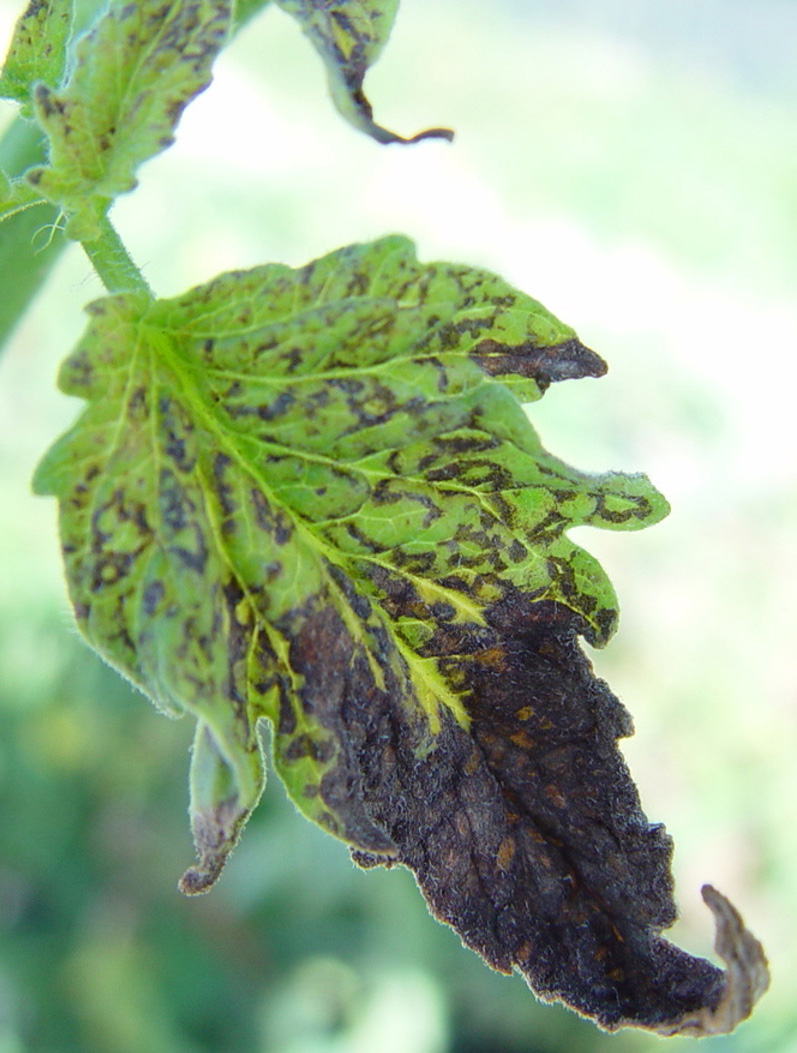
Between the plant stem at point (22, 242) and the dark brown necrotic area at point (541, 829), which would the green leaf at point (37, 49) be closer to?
the plant stem at point (22, 242)

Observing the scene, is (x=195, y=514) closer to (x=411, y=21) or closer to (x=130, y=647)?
(x=130, y=647)

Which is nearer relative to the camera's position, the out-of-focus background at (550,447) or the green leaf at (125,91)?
the green leaf at (125,91)

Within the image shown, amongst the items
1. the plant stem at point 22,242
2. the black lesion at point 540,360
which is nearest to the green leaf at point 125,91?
the plant stem at point 22,242

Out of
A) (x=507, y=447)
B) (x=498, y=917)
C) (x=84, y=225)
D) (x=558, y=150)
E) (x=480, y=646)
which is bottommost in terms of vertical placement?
(x=558, y=150)

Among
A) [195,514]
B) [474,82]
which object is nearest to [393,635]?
[195,514]

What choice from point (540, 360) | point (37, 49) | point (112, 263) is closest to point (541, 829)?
point (540, 360)

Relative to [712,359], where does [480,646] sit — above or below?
above

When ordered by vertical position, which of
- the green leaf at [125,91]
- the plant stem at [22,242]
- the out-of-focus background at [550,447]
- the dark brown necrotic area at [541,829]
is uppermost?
the green leaf at [125,91]
